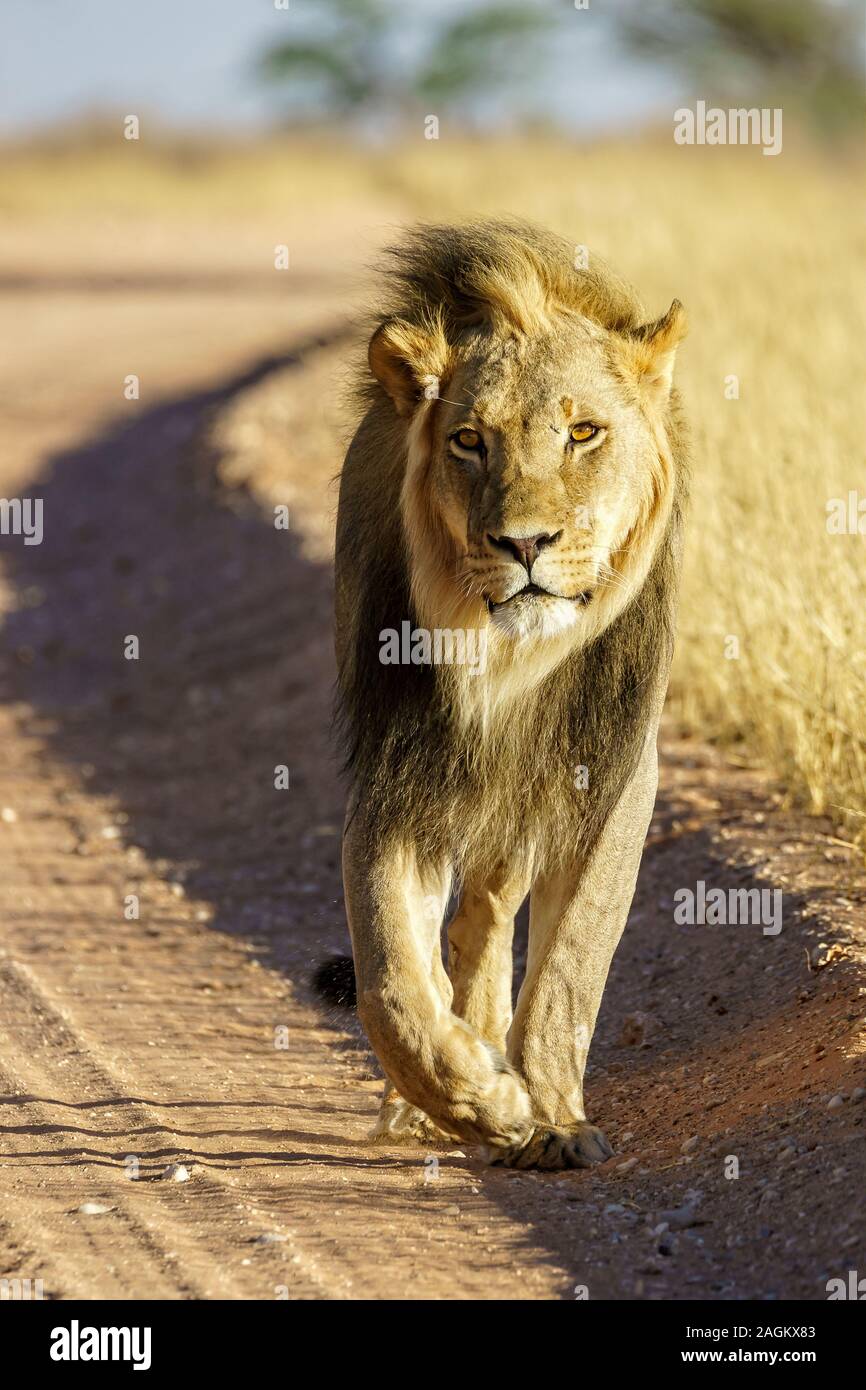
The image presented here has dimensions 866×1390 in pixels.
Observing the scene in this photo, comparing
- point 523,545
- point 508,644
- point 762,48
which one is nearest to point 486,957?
point 508,644

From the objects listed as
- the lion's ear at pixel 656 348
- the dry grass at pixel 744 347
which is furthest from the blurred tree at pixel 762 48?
the lion's ear at pixel 656 348

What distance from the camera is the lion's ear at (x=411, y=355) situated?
4348 mm

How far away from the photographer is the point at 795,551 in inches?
293

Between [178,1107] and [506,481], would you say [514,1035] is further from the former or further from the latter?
[506,481]

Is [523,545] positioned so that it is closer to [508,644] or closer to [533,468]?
[533,468]

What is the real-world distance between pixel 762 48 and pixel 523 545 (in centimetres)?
2797

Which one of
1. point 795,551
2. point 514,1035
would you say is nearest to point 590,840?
point 514,1035

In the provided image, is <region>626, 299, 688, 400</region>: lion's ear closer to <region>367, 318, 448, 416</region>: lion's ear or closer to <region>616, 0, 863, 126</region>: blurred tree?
<region>367, 318, 448, 416</region>: lion's ear

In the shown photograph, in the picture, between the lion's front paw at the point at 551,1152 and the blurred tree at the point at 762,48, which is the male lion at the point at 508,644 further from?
the blurred tree at the point at 762,48

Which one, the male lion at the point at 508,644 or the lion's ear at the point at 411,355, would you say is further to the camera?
the lion's ear at the point at 411,355

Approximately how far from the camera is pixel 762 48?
97.9ft

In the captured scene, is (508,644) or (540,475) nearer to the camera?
(540,475)

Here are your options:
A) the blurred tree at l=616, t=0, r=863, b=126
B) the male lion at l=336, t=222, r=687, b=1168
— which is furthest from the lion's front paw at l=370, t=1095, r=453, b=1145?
the blurred tree at l=616, t=0, r=863, b=126

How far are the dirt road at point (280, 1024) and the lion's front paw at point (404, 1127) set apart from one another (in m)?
0.08
